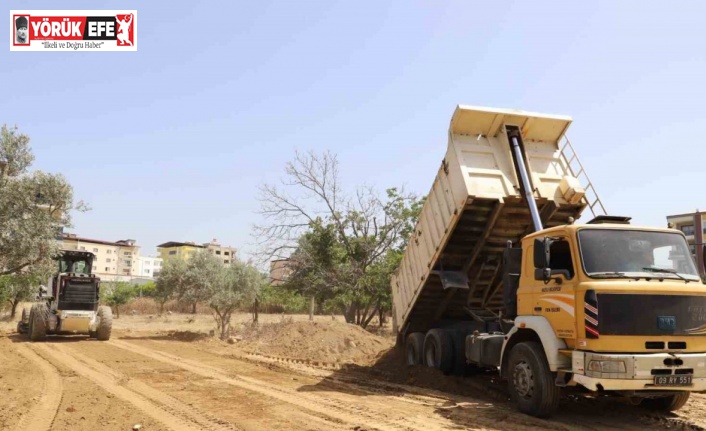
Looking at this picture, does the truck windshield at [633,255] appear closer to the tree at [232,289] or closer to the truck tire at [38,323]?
the truck tire at [38,323]

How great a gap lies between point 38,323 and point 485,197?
16.5m

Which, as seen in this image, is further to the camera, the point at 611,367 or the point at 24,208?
the point at 24,208

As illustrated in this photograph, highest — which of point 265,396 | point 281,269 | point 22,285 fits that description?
point 281,269

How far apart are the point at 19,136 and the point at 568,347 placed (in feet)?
51.3

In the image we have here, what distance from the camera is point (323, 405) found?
7938mm

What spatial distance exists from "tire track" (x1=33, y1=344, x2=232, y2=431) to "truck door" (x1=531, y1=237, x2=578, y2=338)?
4387 millimetres

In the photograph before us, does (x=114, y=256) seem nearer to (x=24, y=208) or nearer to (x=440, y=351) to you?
(x=24, y=208)

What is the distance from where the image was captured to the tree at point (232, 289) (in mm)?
24281

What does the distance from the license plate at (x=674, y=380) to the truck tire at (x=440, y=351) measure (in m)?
4.71

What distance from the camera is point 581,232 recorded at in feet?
22.8

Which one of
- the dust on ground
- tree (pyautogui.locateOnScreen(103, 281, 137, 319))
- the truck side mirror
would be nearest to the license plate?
the dust on ground

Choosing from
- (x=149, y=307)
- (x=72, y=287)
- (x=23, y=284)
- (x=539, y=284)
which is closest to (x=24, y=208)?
(x=23, y=284)

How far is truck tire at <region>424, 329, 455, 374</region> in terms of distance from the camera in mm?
10516

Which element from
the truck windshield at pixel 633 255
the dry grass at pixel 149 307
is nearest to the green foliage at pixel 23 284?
the truck windshield at pixel 633 255
